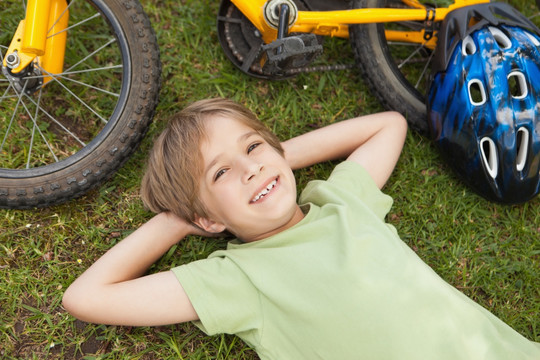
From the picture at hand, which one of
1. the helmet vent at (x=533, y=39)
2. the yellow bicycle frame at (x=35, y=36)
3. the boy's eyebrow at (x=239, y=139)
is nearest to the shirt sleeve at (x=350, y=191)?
the boy's eyebrow at (x=239, y=139)

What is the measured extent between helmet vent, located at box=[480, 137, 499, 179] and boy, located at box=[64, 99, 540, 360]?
716mm

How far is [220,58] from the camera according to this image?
9.98 feet

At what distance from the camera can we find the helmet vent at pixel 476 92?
100 inches

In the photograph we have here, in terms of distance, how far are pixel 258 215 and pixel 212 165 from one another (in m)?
0.27

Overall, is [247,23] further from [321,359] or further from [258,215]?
[321,359]

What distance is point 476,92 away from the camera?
9.41 ft

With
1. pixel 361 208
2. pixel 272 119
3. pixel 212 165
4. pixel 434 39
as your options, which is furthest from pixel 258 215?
pixel 434 39

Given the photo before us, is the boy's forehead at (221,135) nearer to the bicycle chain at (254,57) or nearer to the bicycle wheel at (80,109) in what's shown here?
A: the bicycle wheel at (80,109)

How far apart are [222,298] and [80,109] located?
1.45 m

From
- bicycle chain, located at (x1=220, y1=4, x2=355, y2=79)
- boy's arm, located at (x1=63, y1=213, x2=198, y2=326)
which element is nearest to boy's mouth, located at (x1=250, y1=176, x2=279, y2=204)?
boy's arm, located at (x1=63, y1=213, x2=198, y2=326)

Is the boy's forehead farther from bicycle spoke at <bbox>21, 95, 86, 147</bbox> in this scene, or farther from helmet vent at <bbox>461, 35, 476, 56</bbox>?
helmet vent at <bbox>461, 35, 476, 56</bbox>

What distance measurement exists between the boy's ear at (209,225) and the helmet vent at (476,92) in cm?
136

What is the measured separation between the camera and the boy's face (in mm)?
2061

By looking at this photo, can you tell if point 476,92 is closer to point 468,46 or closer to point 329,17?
point 468,46
